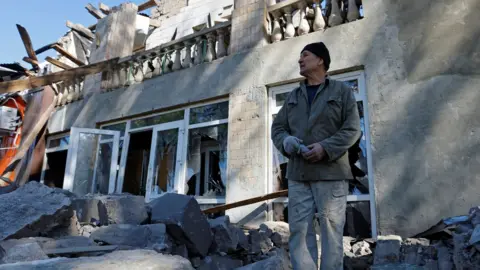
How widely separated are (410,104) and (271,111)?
2.19 m

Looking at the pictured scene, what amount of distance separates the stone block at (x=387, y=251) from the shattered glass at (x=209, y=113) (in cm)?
361

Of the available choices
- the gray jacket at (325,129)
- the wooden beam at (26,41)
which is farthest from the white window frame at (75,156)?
the gray jacket at (325,129)

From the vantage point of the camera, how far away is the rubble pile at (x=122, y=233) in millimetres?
2471

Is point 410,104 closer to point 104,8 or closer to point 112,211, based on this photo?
point 112,211

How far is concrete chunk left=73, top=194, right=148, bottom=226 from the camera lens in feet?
11.8

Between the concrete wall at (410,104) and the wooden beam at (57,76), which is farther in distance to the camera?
the wooden beam at (57,76)

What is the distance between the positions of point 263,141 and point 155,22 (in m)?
9.57

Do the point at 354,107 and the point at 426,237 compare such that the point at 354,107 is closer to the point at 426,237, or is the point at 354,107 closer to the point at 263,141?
the point at 426,237

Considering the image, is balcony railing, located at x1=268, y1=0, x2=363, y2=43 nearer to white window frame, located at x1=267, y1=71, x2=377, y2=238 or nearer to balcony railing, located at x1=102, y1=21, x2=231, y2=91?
white window frame, located at x1=267, y1=71, x2=377, y2=238

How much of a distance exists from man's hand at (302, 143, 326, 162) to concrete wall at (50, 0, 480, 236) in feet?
9.62

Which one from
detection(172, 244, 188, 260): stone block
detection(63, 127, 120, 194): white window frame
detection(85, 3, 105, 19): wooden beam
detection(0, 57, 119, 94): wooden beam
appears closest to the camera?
detection(172, 244, 188, 260): stone block

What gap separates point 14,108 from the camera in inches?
444

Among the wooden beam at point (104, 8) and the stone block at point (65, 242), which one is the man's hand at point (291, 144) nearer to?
the stone block at point (65, 242)

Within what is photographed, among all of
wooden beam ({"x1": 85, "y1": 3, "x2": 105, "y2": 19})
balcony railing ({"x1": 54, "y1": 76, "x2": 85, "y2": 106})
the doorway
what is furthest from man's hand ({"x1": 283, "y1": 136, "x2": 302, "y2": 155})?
wooden beam ({"x1": 85, "y1": 3, "x2": 105, "y2": 19})
